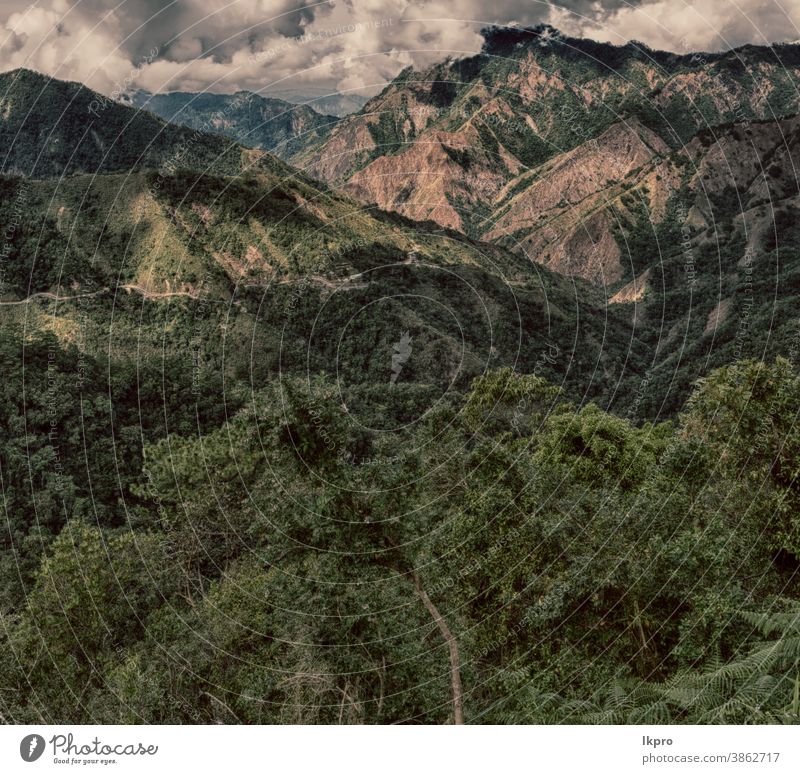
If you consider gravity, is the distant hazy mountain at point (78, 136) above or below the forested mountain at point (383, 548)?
above

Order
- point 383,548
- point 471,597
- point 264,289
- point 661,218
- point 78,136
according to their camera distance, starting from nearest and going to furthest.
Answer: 1. point 383,548
2. point 471,597
3. point 264,289
4. point 78,136
5. point 661,218

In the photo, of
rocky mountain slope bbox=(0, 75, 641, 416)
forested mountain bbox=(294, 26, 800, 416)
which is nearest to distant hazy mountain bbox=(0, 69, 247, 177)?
rocky mountain slope bbox=(0, 75, 641, 416)

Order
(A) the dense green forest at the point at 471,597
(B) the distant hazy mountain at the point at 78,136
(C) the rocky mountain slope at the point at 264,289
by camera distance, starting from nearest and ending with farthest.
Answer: (A) the dense green forest at the point at 471,597 → (C) the rocky mountain slope at the point at 264,289 → (B) the distant hazy mountain at the point at 78,136

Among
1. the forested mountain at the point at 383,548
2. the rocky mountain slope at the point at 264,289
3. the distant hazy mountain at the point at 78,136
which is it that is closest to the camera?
the forested mountain at the point at 383,548

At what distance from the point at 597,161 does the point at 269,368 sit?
168 metres

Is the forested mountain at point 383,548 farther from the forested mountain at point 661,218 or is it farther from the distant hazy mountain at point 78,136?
the distant hazy mountain at point 78,136

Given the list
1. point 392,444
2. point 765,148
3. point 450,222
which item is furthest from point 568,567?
point 450,222

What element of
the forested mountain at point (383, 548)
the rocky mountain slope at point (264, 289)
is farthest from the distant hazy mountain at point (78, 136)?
the forested mountain at point (383, 548)

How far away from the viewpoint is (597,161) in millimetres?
192125

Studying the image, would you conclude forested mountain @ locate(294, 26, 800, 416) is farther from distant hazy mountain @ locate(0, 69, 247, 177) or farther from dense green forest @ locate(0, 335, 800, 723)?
dense green forest @ locate(0, 335, 800, 723)

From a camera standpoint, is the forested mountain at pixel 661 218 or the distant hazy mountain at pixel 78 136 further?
the distant hazy mountain at pixel 78 136

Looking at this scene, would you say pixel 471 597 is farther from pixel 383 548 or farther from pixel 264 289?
pixel 264 289

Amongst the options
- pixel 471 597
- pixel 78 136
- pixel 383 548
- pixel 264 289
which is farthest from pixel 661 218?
pixel 383 548
